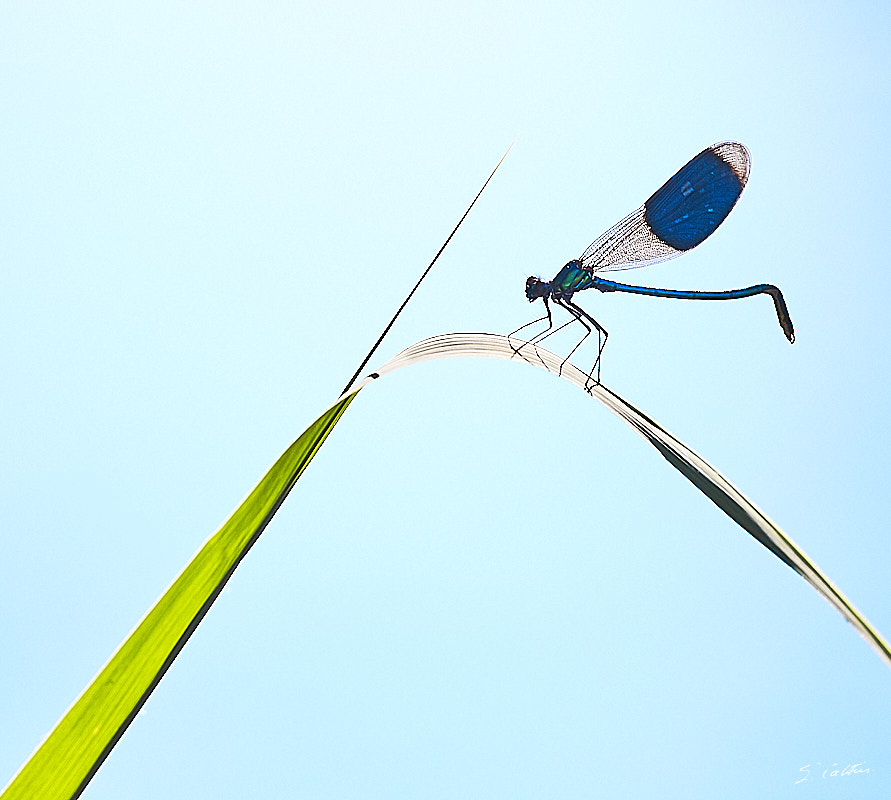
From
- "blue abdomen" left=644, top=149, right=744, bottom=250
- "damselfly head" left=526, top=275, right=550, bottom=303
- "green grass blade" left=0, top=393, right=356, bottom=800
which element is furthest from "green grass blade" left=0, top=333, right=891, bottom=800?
"blue abdomen" left=644, top=149, right=744, bottom=250

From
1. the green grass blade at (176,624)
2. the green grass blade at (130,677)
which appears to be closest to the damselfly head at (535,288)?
the green grass blade at (176,624)

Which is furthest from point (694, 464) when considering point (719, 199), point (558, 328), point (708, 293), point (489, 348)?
point (719, 199)

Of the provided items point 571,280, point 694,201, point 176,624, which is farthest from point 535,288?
point 176,624

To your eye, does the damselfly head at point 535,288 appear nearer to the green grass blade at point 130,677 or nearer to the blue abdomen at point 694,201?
the blue abdomen at point 694,201

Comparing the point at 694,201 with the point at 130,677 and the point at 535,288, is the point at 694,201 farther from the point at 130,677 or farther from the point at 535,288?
the point at 130,677

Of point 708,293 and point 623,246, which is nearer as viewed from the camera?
point 708,293

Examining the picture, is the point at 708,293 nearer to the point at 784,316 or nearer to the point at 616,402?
the point at 784,316
